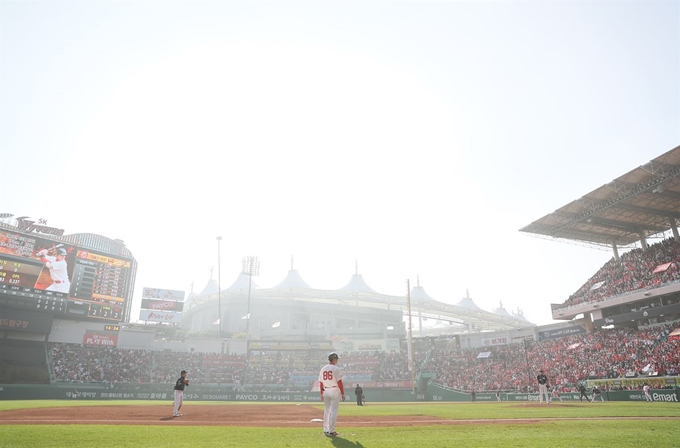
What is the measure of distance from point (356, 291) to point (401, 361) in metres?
23.9

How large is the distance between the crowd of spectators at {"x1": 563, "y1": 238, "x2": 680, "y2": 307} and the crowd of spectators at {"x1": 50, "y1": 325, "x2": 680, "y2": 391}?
4.14 m

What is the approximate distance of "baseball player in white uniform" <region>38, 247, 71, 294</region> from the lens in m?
41.2

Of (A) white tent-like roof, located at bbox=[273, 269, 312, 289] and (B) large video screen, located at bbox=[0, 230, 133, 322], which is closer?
(B) large video screen, located at bbox=[0, 230, 133, 322]

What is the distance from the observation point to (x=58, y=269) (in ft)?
137

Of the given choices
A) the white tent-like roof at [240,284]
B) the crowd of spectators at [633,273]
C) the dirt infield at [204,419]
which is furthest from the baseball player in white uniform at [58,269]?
the crowd of spectators at [633,273]

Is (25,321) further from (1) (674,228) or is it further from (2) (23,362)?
(1) (674,228)

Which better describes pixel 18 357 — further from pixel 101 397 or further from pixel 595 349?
pixel 595 349

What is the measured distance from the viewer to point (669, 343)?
112 ft

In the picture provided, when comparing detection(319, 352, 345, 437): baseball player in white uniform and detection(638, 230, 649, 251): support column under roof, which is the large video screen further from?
detection(638, 230, 649, 251): support column under roof

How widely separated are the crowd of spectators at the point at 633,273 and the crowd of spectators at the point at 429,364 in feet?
13.6

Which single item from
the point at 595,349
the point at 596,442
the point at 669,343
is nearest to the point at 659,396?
the point at 669,343

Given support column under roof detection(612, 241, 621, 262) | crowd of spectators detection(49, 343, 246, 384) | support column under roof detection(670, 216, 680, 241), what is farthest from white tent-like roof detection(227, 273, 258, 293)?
support column under roof detection(670, 216, 680, 241)

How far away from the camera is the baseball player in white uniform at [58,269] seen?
1620 inches

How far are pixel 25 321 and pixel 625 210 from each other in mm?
58483
